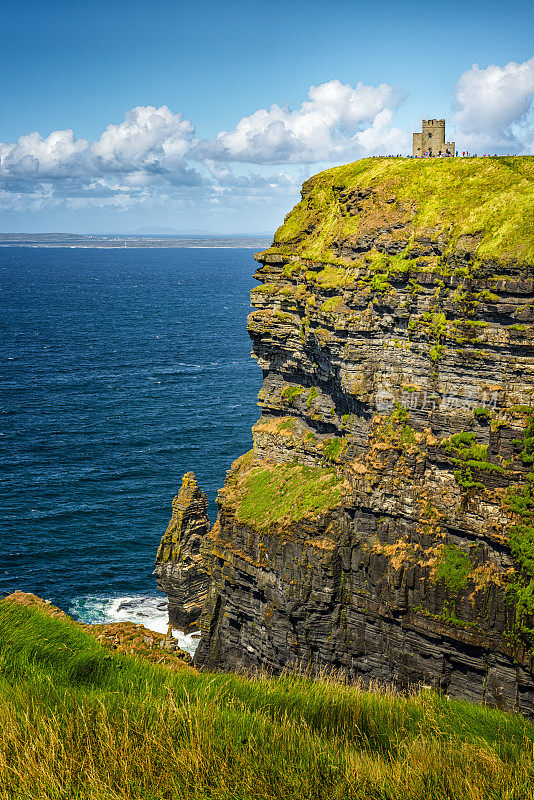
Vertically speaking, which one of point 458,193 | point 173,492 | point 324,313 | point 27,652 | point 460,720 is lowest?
point 173,492

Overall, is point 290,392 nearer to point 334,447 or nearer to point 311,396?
point 311,396

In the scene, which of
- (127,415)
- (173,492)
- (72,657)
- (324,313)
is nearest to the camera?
(72,657)

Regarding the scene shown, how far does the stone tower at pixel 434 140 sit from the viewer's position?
50.9 m

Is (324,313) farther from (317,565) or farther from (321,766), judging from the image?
(321,766)

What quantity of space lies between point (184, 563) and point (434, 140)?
129 ft

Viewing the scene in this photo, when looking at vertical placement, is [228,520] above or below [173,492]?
above

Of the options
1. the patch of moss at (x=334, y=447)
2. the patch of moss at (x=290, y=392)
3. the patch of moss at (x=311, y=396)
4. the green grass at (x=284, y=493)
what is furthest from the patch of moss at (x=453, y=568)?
the patch of moss at (x=290, y=392)

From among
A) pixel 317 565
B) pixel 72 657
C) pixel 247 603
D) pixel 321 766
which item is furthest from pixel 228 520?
pixel 321 766

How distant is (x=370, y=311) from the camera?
41906 millimetres

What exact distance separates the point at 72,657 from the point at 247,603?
79.6ft

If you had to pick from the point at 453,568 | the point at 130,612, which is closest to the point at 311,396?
the point at 453,568

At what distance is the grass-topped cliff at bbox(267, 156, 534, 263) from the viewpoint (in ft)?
122

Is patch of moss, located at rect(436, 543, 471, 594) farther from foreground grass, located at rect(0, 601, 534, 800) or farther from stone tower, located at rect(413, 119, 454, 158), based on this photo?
stone tower, located at rect(413, 119, 454, 158)

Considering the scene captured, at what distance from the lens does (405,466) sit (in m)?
39.0
